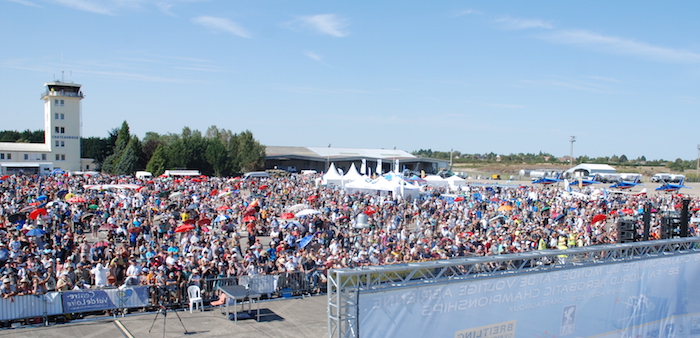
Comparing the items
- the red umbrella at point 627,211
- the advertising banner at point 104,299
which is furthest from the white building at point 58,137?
the red umbrella at point 627,211

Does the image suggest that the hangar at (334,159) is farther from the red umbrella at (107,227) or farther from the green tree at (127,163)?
the red umbrella at (107,227)

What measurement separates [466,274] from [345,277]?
228 centimetres

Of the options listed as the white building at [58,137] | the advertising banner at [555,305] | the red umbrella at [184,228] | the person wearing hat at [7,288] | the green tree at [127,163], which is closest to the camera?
the advertising banner at [555,305]

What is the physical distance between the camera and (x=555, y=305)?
916 cm

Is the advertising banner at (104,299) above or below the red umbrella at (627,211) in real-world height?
below

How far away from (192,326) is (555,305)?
750cm

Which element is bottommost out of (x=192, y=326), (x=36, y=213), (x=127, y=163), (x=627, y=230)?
(x=192, y=326)

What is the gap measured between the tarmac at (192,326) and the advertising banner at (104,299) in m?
0.26

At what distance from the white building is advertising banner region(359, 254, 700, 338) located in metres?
70.0

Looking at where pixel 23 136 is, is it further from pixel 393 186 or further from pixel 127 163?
pixel 393 186

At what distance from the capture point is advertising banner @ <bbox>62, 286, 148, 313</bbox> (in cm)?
1159

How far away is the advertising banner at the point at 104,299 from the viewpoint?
38.0ft

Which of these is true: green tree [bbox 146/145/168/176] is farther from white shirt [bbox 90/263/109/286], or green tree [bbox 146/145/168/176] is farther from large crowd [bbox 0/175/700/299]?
white shirt [bbox 90/263/109/286]

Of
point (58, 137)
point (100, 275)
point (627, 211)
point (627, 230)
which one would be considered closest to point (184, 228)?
point (100, 275)
